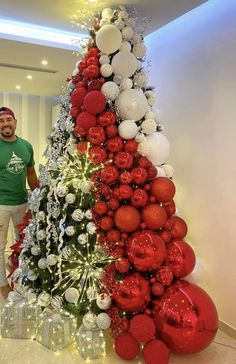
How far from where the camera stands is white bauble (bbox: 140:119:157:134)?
207 centimetres

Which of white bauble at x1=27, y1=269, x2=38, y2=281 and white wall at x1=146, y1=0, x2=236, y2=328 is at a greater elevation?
white wall at x1=146, y1=0, x2=236, y2=328

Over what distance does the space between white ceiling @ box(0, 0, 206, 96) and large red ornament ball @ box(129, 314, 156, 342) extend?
1.87 meters

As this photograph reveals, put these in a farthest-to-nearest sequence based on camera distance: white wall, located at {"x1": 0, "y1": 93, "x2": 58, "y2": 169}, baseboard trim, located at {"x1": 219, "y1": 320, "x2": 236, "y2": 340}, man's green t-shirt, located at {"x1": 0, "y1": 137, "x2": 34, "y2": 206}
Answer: white wall, located at {"x1": 0, "y1": 93, "x2": 58, "y2": 169}, man's green t-shirt, located at {"x1": 0, "y1": 137, "x2": 34, "y2": 206}, baseboard trim, located at {"x1": 219, "y1": 320, "x2": 236, "y2": 340}

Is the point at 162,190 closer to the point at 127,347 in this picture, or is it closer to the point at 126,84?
the point at 126,84

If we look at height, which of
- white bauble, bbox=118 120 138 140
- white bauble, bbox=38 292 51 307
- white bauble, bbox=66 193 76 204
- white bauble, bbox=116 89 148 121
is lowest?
white bauble, bbox=38 292 51 307

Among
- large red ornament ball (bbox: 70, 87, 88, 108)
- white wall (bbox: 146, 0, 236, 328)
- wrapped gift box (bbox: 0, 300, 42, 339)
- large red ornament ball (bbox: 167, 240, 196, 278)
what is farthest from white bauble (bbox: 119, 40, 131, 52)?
wrapped gift box (bbox: 0, 300, 42, 339)

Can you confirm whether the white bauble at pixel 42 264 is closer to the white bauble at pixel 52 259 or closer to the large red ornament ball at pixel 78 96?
the white bauble at pixel 52 259

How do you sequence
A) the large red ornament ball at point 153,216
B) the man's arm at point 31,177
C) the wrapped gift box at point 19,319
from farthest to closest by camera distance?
the man's arm at point 31,177 < the wrapped gift box at point 19,319 < the large red ornament ball at point 153,216

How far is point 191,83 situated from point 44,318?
186 centimetres

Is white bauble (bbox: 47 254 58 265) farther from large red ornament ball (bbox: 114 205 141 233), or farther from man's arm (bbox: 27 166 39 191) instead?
man's arm (bbox: 27 166 39 191)

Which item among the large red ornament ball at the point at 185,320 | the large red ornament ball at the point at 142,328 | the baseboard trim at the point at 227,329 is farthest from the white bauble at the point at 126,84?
the baseboard trim at the point at 227,329

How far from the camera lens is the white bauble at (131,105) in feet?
6.66

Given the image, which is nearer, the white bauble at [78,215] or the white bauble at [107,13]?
the white bauble at [78,215]

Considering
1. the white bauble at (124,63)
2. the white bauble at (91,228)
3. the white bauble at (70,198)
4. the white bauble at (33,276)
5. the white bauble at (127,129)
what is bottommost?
the white bauble at (33,276)
